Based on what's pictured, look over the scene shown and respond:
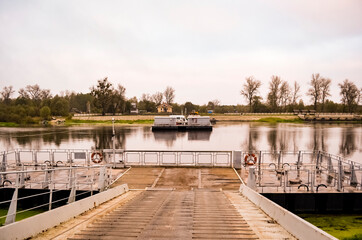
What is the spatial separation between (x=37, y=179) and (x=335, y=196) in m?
15.8

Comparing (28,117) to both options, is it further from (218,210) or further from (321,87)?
(321,87)

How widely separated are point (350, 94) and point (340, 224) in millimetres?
98671

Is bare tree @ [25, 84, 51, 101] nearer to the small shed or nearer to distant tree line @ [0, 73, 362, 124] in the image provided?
distant tree line @ [0, 73, 362, 124]

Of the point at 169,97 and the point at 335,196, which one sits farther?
the point at 169,97

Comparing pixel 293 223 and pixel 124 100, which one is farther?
pixel 124 100

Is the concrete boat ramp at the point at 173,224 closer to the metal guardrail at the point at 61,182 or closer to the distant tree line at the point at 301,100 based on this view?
the metal guardrail at the point at 61,182

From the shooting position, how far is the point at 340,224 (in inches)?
444

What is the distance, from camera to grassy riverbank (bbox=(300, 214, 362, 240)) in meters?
9.88

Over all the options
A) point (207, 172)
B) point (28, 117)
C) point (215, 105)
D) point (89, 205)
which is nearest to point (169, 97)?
point (215, 105)

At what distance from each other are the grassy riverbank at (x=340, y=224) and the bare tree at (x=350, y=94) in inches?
3806

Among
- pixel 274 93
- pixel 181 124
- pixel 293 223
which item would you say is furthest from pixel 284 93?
pixel 293 223

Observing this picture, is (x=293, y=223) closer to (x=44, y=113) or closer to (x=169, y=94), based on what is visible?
(x=44, y=113)

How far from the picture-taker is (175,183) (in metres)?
14.3

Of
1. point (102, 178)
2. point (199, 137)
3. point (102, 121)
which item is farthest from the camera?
point (102, 121)
